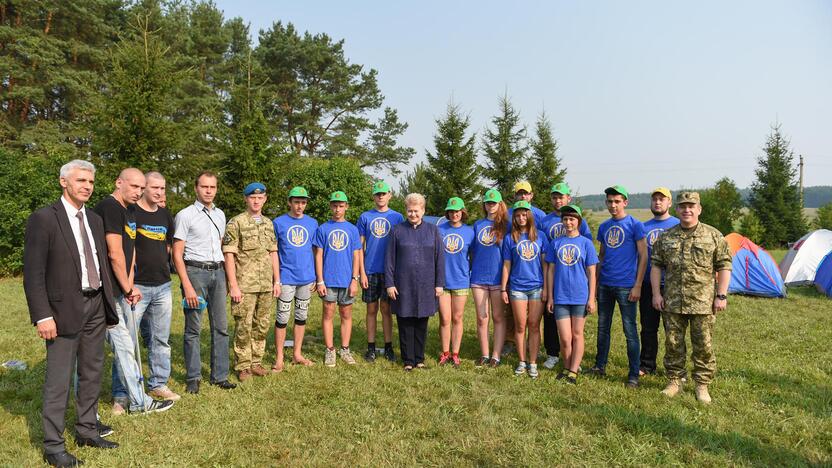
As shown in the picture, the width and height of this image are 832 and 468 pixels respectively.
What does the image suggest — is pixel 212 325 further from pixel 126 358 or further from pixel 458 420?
pixel 458 420

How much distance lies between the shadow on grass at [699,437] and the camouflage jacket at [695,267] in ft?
3.73

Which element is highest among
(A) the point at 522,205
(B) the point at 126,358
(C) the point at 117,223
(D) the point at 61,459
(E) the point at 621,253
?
(A) the point at 522,205

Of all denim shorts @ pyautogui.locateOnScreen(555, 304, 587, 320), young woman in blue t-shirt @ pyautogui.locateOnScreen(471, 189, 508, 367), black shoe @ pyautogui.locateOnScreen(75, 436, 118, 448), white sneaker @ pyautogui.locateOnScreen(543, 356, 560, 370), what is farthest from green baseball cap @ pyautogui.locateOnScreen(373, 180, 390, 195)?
black shoe @ pyautogui.locateOnScreen(75, 436, 118, 448)

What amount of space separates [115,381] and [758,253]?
1397 centimetres

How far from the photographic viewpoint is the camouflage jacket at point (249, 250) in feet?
Result: 16.9

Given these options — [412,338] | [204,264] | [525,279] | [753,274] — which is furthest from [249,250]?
[753,274]

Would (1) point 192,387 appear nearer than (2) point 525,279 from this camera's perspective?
Yes

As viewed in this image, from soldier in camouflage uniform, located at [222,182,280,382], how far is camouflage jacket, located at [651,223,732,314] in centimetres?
431

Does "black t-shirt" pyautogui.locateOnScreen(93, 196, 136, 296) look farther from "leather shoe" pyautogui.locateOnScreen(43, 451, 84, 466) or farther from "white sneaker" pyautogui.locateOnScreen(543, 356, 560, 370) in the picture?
"white sneaker" pyautogui.locateOnScreen(543, 356, 560, 370)

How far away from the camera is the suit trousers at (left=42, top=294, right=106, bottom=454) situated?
11.3 feet

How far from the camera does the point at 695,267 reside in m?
4.71

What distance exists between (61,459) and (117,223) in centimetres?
182

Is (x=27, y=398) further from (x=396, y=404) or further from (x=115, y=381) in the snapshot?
(x=396, y=404)

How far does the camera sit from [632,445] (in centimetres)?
378
